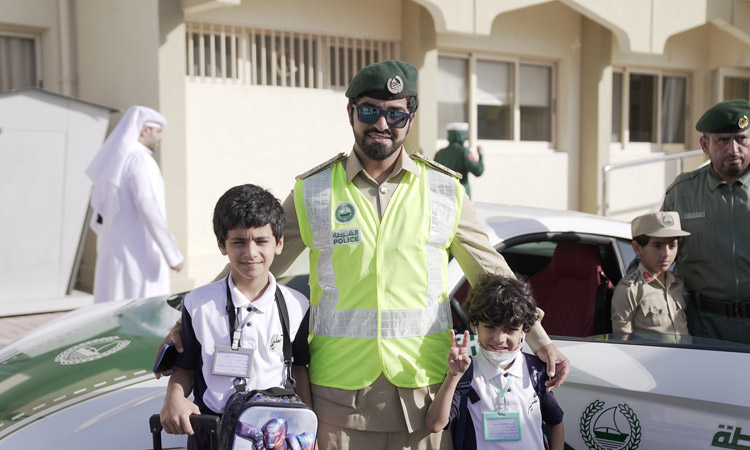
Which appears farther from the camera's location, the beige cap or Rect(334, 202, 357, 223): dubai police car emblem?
the beige cap

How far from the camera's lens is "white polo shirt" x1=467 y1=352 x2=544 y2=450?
2.51 metres

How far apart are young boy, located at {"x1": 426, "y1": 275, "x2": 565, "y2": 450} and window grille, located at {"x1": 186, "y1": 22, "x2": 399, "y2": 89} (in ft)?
22.4

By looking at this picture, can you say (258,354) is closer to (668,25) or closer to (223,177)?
(223,177)

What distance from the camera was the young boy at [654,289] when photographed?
3.12 meters

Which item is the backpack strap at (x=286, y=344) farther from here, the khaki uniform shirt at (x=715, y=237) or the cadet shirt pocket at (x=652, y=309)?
the khaki uniform shirt at (x=715, y=237)

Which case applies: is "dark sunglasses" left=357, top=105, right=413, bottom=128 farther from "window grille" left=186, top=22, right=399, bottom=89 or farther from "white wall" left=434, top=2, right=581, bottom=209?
"white wall" left=434, top=2, right=581, bottom=209

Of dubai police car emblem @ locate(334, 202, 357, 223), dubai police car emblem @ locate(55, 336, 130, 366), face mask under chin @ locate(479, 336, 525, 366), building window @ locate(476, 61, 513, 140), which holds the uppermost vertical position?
building window @ locate(476, 61, 513, 140)

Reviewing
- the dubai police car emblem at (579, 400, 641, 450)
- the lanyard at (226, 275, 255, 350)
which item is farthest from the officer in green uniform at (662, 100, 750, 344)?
the lanyard at (226, 275, 255, 350)

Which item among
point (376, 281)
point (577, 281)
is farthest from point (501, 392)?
point (577, 281)

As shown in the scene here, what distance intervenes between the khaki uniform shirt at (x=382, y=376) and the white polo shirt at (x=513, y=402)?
4.9 inches

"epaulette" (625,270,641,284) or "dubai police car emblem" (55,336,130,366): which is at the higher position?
"epaulette" (625,270,641,284)

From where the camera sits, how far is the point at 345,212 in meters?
2.33

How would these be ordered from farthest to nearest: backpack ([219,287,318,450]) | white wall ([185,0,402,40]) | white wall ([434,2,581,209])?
white wall ([434,2,581,209]) < white wall ([185,0,402,40]) < backpack ([219,287,318,450])

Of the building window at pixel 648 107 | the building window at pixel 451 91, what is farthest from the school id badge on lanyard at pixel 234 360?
the building window at pixel 648 107
